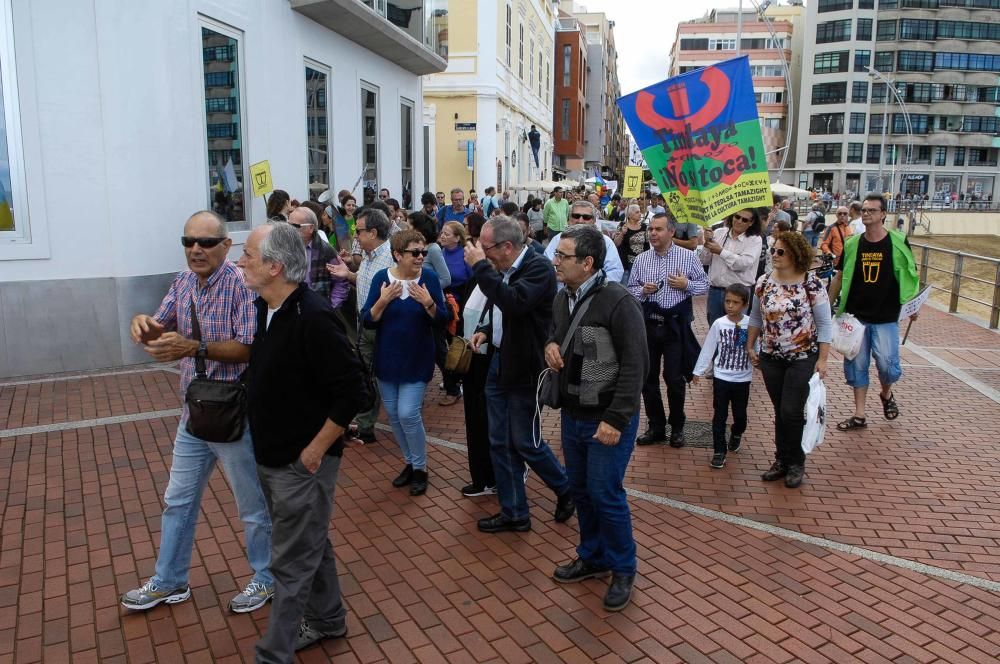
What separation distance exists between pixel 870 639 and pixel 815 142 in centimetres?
9164

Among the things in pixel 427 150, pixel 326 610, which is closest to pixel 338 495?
pixel 326 610

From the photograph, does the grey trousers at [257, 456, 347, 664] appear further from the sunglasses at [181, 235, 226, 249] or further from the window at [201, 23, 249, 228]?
the window at [201, 23, 249, 228]

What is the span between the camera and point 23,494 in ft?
18.4

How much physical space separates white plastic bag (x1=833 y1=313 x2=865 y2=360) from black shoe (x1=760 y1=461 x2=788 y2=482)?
1800 millimetres

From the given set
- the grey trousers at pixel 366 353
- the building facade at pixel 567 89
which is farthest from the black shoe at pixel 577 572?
the building facade at pixel 567 89

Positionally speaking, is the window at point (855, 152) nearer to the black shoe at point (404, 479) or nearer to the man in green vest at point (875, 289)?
the man in green vest at point (875, 289)

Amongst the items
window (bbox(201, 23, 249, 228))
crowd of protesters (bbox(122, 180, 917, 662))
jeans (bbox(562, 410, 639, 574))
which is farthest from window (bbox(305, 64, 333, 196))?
jeans (bbox(562, 410, 639, 574))

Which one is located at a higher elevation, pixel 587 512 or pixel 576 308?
pixel 576 308

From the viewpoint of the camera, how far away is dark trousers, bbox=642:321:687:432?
6855mm

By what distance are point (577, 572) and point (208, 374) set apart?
230 centimetres

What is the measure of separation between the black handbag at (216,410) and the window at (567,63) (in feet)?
207

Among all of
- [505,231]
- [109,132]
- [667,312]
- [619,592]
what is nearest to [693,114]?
[667,312]

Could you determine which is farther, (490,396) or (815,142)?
(815,142)

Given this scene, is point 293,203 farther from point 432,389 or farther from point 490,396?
point 490,396
